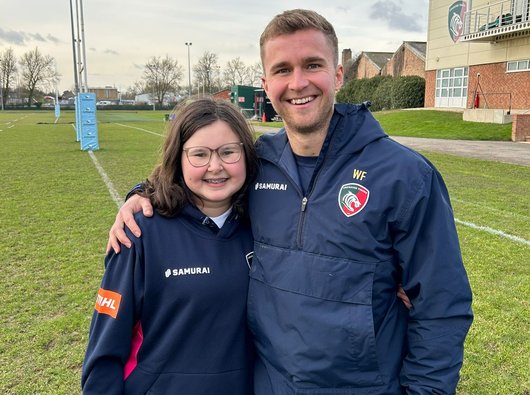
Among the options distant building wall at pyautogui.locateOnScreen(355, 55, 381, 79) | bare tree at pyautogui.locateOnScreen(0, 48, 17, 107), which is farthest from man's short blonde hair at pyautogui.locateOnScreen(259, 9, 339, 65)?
bare tree at pyautogui.locateOnScreen(0, 48, 17, 107)

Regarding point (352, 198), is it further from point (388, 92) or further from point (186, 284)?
point (388, 92)

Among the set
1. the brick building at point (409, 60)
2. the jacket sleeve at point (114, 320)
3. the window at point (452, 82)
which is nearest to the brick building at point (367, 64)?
the brick building at point (409, 60)

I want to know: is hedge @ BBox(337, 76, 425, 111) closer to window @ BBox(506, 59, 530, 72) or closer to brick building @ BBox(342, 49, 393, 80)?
brick building @ BBox(342, 49, 393, 80)

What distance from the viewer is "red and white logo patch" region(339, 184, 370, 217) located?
1.75 m

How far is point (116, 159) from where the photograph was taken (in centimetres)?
1553

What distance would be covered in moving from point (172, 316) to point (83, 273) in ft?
12.1

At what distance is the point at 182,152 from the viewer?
2074 millimetres

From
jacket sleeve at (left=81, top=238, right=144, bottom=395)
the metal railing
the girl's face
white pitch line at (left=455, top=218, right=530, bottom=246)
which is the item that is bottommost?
white pitch line at (left=455, top=218, right=530, bottom=246)

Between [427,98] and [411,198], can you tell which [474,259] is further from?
[427,98]

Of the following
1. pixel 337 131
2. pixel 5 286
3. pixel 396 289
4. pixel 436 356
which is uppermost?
pixel 337 131

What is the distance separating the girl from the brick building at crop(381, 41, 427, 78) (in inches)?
1603

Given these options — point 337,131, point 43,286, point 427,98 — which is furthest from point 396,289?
point 427,98

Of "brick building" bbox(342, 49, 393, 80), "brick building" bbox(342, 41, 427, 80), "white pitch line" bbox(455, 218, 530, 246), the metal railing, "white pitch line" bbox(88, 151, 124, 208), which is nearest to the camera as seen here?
"white pitch line" bbox(455, 218, 530, 246)

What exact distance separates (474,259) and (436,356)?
4.30m
